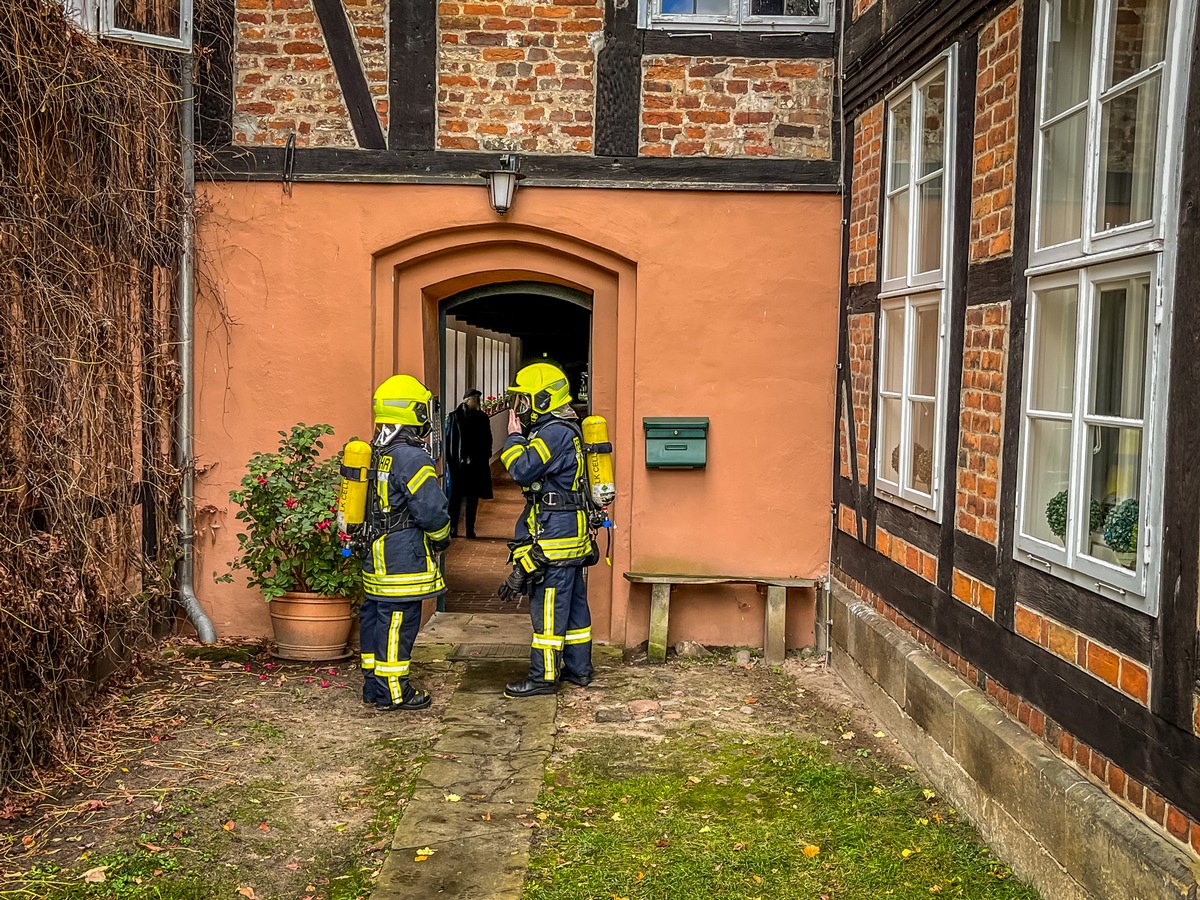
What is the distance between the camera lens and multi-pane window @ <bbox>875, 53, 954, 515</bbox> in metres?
5.52

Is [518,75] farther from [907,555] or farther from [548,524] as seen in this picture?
[907,555]

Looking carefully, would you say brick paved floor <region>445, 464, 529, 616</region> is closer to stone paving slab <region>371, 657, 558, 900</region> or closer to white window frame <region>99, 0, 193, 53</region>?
stone paving slab <region>371, 657, 558, 900</region>

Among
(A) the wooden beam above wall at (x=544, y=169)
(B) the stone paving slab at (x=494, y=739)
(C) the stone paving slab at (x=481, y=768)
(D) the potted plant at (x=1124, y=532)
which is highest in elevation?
(A) the wooden beam above wall at (x=544, y=169)

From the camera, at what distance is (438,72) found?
7461 millimetres

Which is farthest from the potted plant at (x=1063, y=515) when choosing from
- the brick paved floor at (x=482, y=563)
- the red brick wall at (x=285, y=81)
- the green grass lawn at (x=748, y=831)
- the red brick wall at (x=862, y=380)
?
the red brick wall at (x=285, y=81)

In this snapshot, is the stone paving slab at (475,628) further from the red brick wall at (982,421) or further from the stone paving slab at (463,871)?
the red brick wall at (982,421)

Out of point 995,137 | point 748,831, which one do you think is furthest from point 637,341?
point 748,831

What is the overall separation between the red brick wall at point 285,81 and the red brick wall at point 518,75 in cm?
76

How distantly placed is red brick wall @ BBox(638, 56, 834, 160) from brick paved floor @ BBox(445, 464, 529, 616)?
3803 millimetres

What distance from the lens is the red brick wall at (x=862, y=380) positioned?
677 cm

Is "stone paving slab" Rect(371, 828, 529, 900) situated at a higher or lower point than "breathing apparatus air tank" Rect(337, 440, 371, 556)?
lower

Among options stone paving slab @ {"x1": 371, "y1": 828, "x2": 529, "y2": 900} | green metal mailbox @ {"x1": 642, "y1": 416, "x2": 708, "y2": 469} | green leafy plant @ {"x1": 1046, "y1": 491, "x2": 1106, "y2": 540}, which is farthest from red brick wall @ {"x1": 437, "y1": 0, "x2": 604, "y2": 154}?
stone paving slab @ {"x1": 371, "y1": 828, "x2": 529, "y2": 900}

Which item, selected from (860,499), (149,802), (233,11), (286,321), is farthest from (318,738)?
(233,11)

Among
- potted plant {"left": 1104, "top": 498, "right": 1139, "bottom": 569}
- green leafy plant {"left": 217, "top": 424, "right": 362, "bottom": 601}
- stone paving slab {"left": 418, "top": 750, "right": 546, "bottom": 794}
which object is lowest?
stone paving slab {"left": 418, "top": 750, "right": 546, "bottom": 794}
